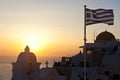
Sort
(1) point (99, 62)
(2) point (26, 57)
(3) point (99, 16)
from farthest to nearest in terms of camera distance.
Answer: (1) point (99, 62), (2) point (26, 57), (3) point (99, 16)

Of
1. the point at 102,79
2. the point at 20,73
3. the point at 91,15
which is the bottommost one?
the point at 102,79

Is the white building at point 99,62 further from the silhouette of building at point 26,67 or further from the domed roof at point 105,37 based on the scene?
the silhouette of building at point 26,67

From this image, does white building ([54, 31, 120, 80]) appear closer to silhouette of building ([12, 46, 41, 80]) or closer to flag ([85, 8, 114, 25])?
silhouette of building ([12, 46, 41, 80])

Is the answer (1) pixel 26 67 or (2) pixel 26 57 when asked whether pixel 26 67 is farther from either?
(2) pixel 26 57

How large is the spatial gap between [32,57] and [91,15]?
307 inches

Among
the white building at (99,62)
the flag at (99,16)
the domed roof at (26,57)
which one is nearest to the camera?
the flag at (99,16)

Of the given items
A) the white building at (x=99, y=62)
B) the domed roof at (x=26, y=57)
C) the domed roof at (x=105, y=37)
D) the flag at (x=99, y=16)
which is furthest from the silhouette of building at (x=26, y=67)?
the domed roof at (x=105, y=37)

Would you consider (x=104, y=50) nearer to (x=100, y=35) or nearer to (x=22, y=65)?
(x=100, y=35)

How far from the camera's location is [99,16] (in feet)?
77.4

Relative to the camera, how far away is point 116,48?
53000 millimetres

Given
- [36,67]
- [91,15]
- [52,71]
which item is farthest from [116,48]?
[91,15]

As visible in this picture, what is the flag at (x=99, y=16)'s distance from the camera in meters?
23.2

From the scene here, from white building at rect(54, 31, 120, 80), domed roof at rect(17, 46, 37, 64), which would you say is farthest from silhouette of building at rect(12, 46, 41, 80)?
white building at rect(54, 31, 120, 80)

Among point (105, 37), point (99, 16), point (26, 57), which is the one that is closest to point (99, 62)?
point (105, 37)
